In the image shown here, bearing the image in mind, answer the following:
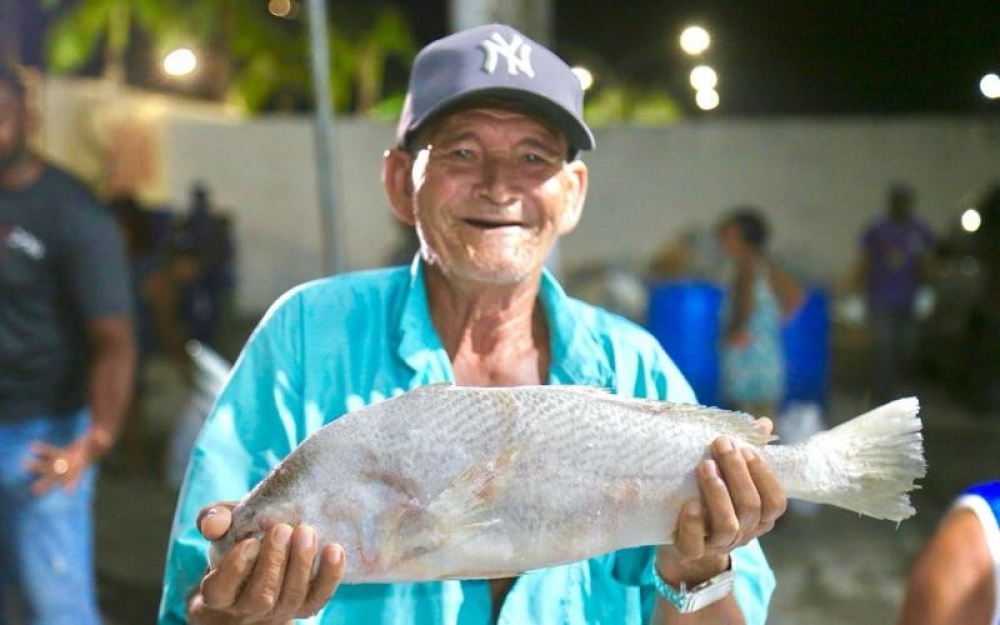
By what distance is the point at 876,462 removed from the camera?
1774 mm

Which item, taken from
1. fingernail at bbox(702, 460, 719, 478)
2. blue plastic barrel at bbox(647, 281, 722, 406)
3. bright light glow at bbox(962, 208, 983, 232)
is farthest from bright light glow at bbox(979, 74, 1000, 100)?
bright light glow at bbox(962, 208, 983, 232)

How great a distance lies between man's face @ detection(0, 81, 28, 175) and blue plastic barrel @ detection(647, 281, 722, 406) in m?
5.46

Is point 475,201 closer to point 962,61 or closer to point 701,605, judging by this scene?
point 701,605

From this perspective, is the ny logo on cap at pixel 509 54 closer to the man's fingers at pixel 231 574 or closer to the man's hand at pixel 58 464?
the man's fingers at pixel 231 574

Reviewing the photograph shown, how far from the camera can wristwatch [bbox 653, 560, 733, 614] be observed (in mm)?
1845

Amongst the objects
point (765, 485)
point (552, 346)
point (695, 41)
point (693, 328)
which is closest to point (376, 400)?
point (552, 346)

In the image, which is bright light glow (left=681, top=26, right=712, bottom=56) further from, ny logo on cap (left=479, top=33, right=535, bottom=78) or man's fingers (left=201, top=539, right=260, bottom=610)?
man's fingers (left=201, top=539, right=260, bottom=610)

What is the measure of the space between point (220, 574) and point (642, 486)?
623 millimetres

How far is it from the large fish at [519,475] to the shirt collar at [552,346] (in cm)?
26

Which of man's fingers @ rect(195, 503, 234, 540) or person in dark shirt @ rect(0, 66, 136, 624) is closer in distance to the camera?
man's fingers @ rect(195, 503, 234, 540)

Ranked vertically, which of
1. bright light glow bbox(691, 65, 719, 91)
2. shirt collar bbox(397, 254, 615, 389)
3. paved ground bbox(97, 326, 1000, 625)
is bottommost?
paved ground bbox(97, 326, 1000, 625)

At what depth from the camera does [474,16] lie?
14.5 ft

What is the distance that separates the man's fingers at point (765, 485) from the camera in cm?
169

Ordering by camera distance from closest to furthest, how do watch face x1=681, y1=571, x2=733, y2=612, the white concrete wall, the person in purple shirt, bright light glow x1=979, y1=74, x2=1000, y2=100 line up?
1. watch face x1=681, y1=571, x2=733, y2=612
2. bright light glow x1=979, y1=74, x2=1000, y2=100
3. the person in purple shirt
4. the white concrete wall
